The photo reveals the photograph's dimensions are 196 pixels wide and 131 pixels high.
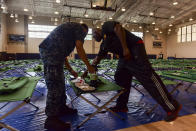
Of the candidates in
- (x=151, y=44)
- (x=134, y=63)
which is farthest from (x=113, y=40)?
(x=151, y=44)

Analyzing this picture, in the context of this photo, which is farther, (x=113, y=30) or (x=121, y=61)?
(x=121, y=61)

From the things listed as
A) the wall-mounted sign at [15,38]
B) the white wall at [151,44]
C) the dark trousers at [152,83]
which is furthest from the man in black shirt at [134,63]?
the white wall at [151,44]

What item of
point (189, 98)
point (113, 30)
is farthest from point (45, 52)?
point (189, 98)

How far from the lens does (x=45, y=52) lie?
72.5 inches

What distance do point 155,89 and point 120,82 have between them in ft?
2.21

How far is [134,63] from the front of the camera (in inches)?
81.9

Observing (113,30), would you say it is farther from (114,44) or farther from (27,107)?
(27,107)

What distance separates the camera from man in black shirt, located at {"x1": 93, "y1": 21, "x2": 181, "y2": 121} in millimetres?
1902

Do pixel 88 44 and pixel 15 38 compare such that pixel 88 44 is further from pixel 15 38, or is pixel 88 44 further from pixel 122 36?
pixel 122 36

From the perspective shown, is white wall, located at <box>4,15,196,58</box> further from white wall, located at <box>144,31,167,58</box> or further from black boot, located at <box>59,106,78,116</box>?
black boot, located at <box>59,106,78,116</box>

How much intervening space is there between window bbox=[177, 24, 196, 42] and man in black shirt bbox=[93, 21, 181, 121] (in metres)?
20.2

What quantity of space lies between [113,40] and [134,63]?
1.65 ft

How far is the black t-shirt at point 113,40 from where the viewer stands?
2.10 metres

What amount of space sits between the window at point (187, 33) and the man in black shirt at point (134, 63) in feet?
66.1
